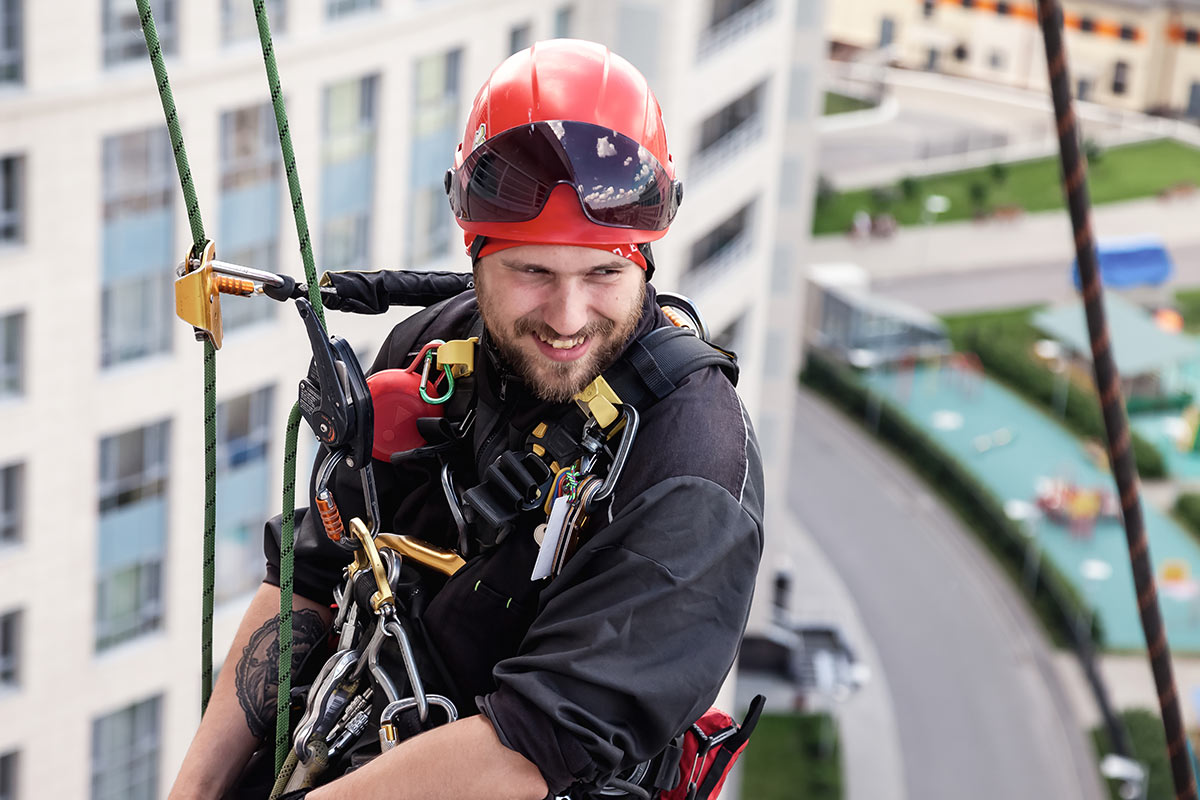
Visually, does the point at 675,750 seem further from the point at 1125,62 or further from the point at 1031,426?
the point at 1125,62

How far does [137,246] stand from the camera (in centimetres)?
1577

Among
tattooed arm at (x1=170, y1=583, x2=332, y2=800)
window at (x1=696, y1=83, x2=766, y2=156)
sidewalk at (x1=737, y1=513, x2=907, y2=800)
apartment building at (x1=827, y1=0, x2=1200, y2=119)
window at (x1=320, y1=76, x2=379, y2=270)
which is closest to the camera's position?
tattooed arm at (x1=170, y1=583, x2=332, y2=800)

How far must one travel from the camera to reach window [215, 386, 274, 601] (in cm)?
1741

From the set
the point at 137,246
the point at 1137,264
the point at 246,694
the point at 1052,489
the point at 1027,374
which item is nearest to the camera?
the point at 246,694

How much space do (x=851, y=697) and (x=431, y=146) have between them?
18.3 meters

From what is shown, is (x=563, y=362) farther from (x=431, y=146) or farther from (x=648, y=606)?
(x=431, y=146)

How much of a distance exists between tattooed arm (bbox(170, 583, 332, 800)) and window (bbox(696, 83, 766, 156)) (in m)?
19.9

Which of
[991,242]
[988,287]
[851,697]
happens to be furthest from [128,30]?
[991,242]

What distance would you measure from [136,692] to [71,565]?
187 cm

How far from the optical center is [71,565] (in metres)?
16.3

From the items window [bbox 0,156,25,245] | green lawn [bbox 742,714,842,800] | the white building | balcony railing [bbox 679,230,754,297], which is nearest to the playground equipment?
green lawn [bbox 742,714,842,800]

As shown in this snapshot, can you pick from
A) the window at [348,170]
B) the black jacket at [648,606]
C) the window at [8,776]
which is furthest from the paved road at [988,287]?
the black jacket at [648,606]

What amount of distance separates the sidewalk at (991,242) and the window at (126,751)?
37.4 metres

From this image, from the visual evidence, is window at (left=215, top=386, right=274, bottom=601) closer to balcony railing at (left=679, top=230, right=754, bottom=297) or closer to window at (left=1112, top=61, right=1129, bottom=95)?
balcony railing at (left=679, top=230, right=754, bottom=297)
